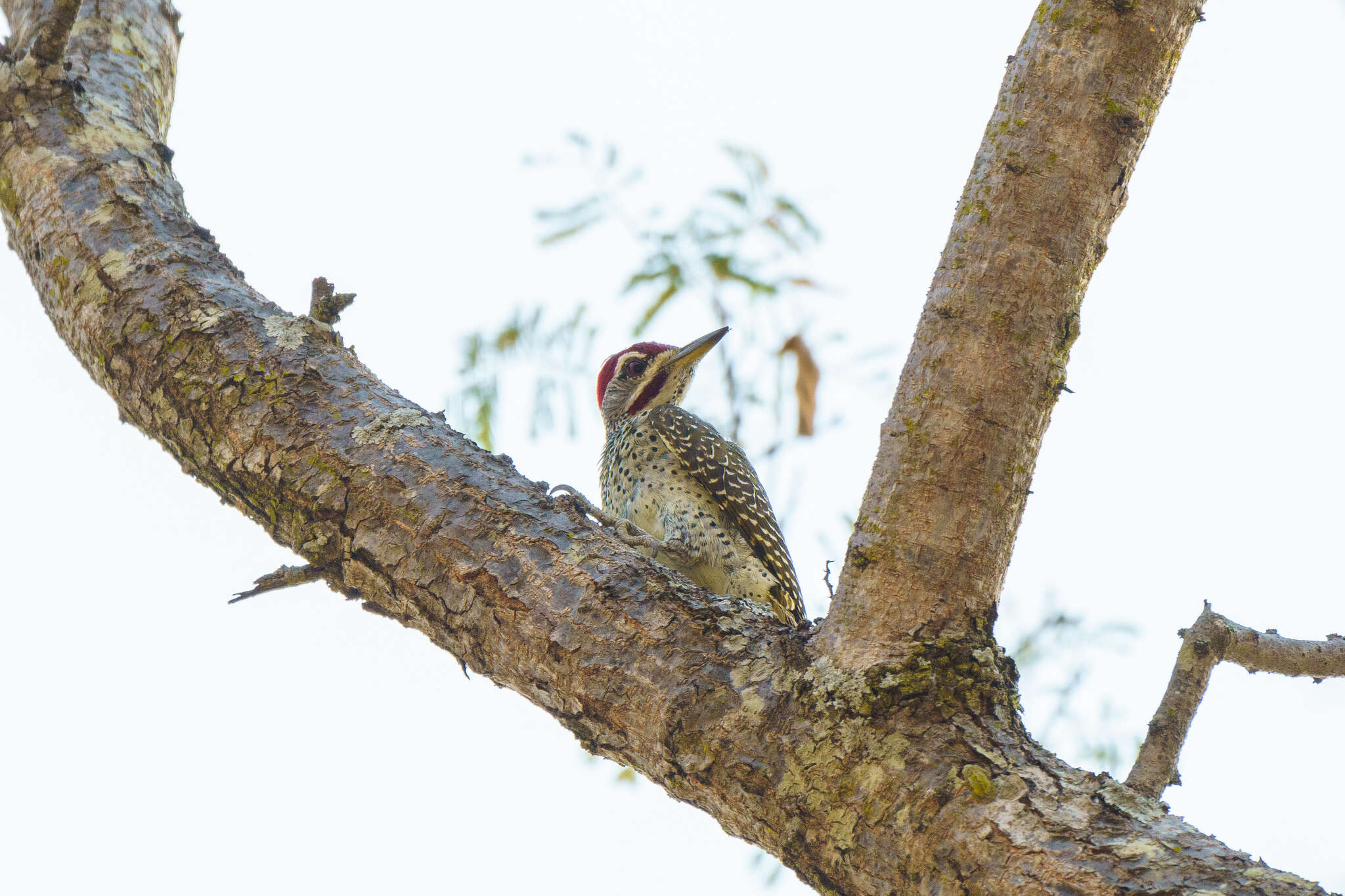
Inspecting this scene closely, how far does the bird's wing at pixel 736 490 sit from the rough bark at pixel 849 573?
8.00ft

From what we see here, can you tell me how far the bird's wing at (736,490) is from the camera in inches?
204

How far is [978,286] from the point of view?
225 centimetres

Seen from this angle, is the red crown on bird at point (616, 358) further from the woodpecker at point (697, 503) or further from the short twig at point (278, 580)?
the short twig at point (278, 580)

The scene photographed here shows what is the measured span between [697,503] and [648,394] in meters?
1.36

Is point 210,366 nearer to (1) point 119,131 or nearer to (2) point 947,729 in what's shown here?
(1) point 119,131

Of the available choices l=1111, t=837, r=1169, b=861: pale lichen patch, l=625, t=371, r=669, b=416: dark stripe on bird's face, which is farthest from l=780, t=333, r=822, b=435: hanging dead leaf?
l=1111, t=837, r=1169, b=861: pale lichen patch

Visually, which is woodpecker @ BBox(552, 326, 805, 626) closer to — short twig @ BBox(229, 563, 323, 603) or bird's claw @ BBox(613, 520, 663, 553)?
bird's claw @ BBox(613, 520, 663, 553)

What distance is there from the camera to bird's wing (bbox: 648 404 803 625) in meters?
5.17

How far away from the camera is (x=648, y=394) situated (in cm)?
650

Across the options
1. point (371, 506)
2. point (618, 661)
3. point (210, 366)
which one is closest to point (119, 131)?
point (210, 366)

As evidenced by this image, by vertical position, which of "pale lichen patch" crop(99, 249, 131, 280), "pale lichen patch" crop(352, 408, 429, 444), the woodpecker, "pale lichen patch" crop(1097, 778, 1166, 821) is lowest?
"pale lichen patch" crop(1097, 778, 1166, 821)

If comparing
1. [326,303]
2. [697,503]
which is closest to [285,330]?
[326,303]

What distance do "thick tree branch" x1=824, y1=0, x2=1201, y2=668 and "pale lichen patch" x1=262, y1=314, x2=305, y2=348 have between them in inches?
65.6

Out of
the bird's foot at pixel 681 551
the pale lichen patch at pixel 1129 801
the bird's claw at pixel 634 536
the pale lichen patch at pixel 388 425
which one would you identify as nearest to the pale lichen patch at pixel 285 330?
the pale lichen patch at pixel 388 425
